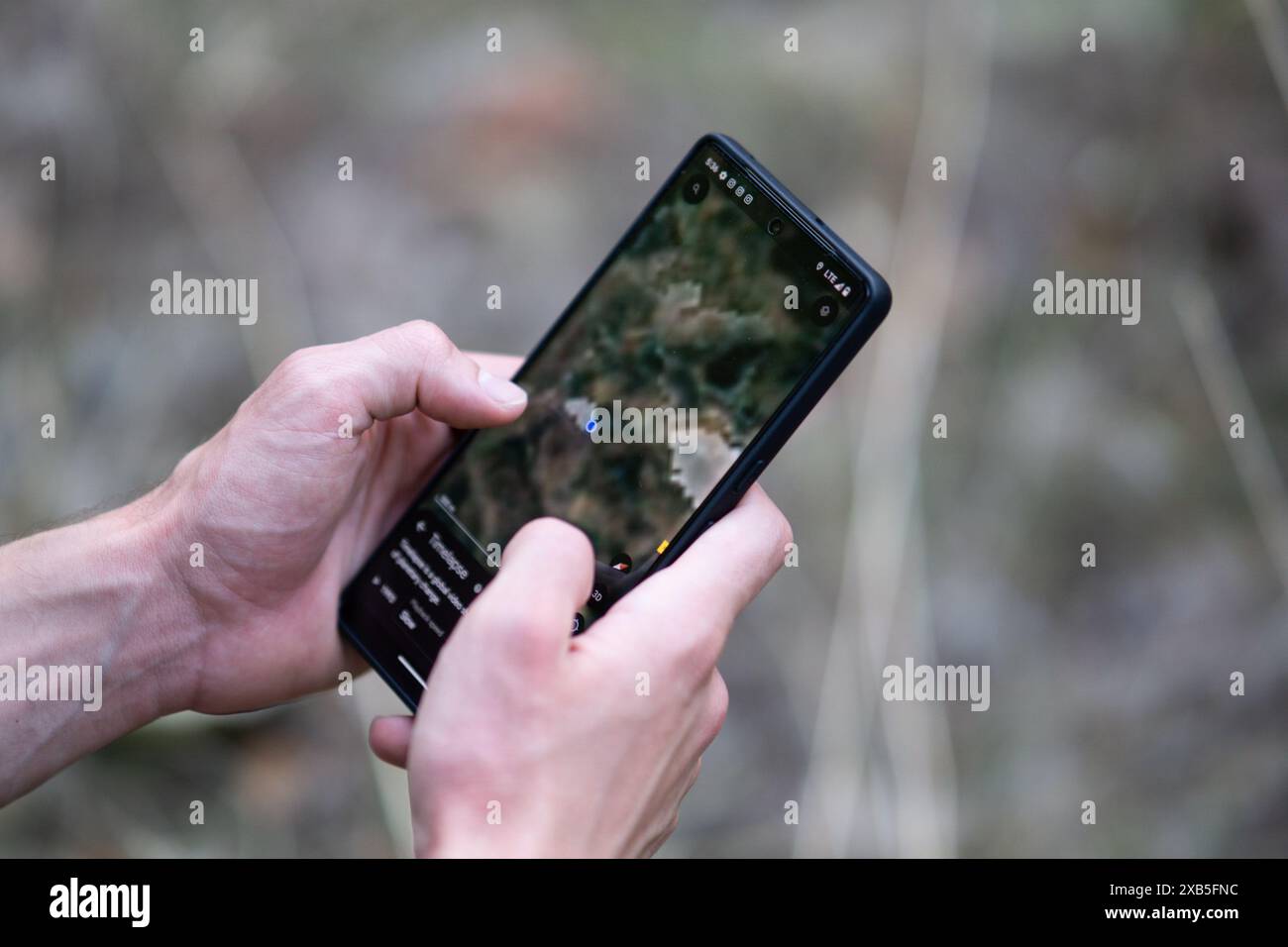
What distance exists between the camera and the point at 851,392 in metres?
1.29

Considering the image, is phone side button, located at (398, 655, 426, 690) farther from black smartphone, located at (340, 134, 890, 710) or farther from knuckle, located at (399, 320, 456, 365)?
knuckle, located at (399, 320, 456, 365)

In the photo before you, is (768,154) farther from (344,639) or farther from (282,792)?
(282,792)

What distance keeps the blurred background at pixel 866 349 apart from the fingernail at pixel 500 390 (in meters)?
0.46

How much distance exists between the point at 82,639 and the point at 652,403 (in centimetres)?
53

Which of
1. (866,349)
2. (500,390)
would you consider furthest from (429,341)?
(866,349)

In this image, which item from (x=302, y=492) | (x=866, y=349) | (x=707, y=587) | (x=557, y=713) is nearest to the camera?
(x=557, y=713)

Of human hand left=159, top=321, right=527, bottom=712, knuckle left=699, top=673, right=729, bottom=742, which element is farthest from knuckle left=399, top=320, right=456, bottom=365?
knuckle left=699, top=673, right=729, bottom=742

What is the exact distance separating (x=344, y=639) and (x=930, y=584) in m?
0.72

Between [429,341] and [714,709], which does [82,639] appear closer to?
[429,341]

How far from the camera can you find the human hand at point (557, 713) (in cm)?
61

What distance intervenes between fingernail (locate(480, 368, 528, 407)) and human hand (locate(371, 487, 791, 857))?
198mm

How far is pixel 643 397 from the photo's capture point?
2.77 ft
